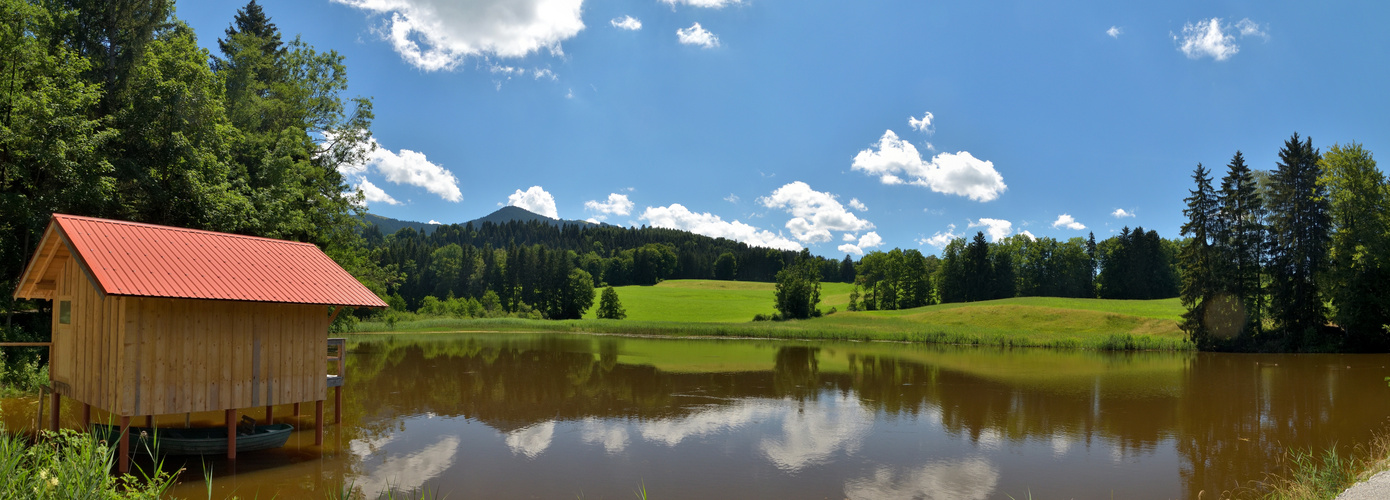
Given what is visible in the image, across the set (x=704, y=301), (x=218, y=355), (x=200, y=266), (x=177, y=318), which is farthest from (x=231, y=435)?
(x=704, y=301)

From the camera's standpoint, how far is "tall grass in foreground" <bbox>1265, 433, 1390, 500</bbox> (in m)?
9.86

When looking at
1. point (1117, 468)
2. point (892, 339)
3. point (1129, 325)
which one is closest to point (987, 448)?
point (1117, 468)

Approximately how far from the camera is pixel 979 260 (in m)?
88.0

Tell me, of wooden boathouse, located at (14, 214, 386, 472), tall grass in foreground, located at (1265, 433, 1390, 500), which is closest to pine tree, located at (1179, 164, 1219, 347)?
tall grass in foreground, located at (1265, 433, 1390, 500)

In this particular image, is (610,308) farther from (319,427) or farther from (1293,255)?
(319,427)

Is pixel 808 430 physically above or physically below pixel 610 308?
below

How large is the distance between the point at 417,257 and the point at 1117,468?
10404cm

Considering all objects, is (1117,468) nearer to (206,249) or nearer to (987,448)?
(987,448)

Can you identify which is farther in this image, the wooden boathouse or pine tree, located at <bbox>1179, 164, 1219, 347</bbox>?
pine tree, located at <bbox>1179, 164, 1219, 347</bbox>

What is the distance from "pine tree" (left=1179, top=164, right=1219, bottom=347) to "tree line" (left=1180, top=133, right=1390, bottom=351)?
0.21 ft

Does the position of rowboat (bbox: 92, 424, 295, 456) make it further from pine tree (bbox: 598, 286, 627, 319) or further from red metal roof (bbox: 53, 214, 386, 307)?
pine tree (bbox: 598, 286, 627, 319)

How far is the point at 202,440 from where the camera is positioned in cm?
1244

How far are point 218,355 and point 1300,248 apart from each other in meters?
52.9

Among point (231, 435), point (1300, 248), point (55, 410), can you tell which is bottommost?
point (231, 435)
